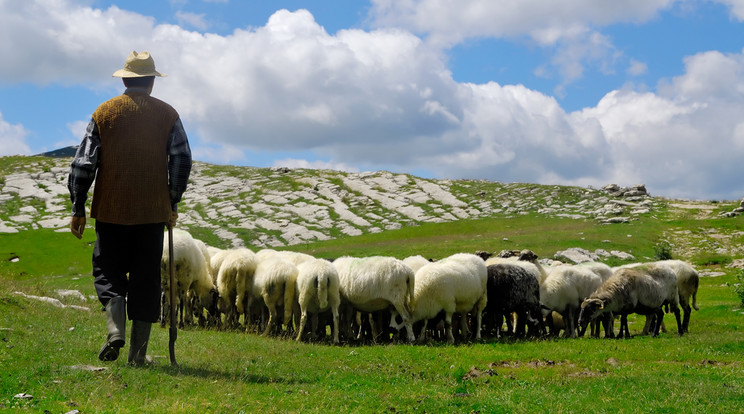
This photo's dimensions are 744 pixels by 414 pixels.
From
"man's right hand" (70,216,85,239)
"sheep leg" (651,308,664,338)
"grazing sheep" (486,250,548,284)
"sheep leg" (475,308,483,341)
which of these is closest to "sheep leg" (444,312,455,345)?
"sheep leg" (475,308,483,341)

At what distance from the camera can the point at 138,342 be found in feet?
28.4

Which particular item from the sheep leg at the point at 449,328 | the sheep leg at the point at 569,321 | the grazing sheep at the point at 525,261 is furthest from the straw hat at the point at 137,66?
the sheep leg at the point at 569,321

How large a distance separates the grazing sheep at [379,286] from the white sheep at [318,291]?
443mm

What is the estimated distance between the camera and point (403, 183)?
4122 inches

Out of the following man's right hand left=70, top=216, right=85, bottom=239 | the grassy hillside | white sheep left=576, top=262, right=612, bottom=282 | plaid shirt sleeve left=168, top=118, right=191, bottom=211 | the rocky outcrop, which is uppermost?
the rocky outcrop

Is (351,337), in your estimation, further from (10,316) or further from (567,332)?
(10,316)

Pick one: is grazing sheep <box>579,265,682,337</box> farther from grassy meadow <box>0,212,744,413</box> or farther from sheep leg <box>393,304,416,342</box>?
sheep leg <box>393,304,416,342</box>

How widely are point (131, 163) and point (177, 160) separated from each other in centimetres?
62

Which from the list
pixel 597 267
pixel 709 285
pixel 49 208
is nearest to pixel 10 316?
pixel 597 267

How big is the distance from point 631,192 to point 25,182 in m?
92.7

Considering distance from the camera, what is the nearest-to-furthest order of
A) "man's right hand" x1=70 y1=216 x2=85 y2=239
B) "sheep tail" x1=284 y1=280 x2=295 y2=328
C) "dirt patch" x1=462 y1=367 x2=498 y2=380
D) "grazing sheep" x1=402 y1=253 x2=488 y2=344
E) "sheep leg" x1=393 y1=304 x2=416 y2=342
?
"man's right hand" x1=70 y1=216 x2=85 y2=239, "dirt patch" x1=462 y1=367 x2=498 y2=380, "sheep leg" x1=393 y1=304 x2=416 y2=342, "grazing sheep" x1=402 y1=253 x2=488 y2=344, "sheep tail" x1=284 y1=280 x2=295 y2=328

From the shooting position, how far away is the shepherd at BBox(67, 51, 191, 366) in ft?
27.3

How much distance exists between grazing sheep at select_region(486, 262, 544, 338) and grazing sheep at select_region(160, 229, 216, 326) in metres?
8.87

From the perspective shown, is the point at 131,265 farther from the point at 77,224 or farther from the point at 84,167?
the point at 84,167
